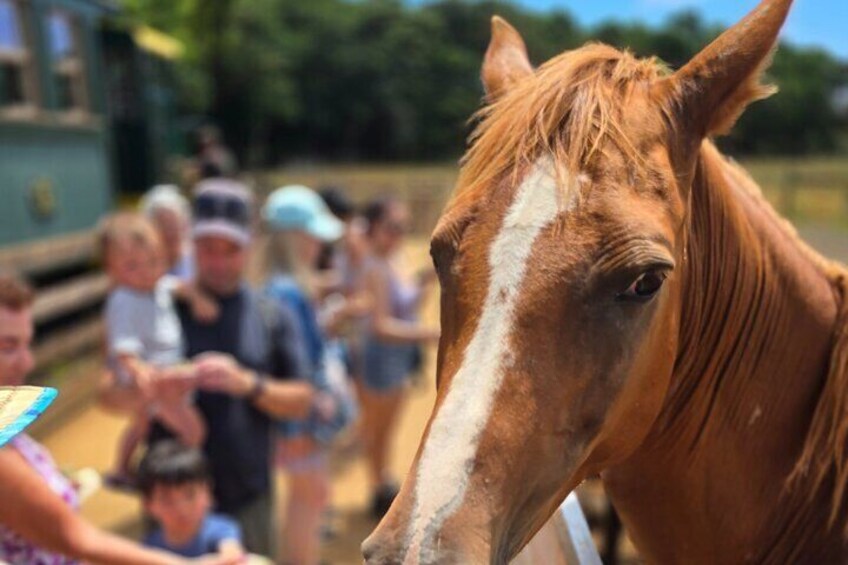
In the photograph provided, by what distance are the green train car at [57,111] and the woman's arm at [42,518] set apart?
6431 millimetres

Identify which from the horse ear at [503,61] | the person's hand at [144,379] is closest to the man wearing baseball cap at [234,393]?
the person's hand at [144,379]

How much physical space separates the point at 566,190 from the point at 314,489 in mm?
2714

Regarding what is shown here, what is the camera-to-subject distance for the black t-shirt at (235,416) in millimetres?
2943

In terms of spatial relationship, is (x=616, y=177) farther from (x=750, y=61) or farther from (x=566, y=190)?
(x=750, y=61)

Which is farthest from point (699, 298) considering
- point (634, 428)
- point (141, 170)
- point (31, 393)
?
point (141, 170)

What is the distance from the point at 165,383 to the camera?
2678 mm

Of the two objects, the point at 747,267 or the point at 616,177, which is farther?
the point at 747,267

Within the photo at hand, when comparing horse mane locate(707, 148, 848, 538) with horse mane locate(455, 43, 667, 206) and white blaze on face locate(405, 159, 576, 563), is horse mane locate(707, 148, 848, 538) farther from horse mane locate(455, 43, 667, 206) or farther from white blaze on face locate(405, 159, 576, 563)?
white blaze on face locate(405, 159, 576, 563)

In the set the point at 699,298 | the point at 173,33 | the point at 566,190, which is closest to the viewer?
the point at 566,190

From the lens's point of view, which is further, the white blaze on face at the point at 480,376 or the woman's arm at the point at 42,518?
the woman's arm at the point at 42,518

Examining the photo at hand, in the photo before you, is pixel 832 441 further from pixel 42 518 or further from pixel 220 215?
pixel 220 215

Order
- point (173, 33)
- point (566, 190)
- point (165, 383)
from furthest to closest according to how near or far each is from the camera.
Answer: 1. point (173, 33)
2. point (165, 383)
3. point (566, 190)

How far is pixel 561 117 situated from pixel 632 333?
387 millimetres

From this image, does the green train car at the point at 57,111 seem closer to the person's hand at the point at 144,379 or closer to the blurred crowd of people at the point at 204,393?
the blurred crowd of people at the point at 204,393
